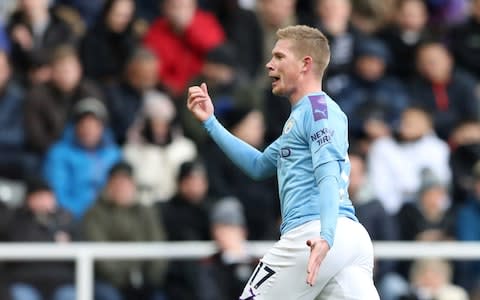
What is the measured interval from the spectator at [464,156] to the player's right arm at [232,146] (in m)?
6.00

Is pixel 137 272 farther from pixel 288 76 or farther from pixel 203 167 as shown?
pixel 288 76

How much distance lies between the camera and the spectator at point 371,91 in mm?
13555

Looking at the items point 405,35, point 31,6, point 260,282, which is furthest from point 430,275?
point 260,282

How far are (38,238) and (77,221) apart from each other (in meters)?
0.38

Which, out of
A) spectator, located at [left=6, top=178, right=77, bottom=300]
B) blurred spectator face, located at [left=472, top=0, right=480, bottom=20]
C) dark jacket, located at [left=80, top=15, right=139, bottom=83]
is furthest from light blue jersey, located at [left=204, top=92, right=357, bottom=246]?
blurred spectator face, located at [left=472, top=0, right=480, bottom=20]

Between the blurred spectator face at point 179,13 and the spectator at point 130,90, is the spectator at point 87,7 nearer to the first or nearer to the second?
the blurred spectator face at point 179,13

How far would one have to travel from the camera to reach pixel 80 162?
12.3m

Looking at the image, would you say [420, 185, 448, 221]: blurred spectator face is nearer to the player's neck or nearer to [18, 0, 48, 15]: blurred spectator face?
[18, 0, 48, 15]: blurred spectator face

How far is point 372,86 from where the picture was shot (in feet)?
46.1

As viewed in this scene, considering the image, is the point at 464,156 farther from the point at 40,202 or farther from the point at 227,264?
the point at 40,202

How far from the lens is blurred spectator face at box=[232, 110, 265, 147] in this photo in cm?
1271

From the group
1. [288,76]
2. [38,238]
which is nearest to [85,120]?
[38,238]

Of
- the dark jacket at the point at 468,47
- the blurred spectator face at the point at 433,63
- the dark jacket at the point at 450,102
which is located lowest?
the dark jacket at the point at 450,102

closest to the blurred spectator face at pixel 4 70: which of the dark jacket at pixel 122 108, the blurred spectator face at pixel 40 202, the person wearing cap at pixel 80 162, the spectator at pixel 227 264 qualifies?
the person wearing cap at pixel 80 162
